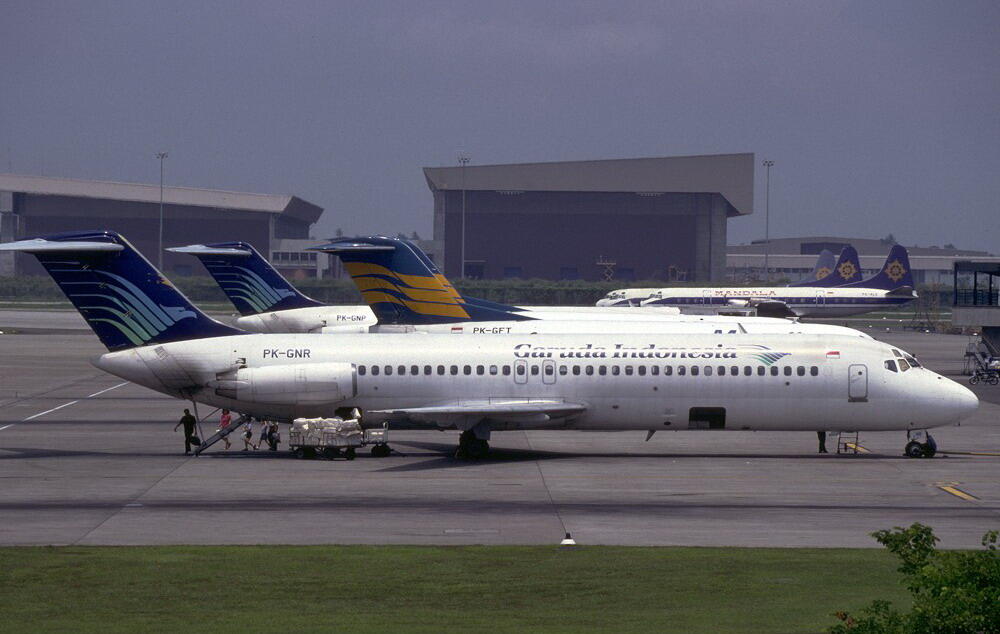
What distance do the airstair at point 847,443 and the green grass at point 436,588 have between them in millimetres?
15857

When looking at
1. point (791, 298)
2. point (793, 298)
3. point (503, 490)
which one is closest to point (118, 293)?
point (503, 490)

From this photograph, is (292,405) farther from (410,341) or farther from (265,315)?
(265,315)

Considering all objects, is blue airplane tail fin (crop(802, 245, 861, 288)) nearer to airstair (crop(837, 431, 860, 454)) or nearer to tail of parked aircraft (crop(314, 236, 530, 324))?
tail of parked aircraft (crop(314, 236, 530, 324))

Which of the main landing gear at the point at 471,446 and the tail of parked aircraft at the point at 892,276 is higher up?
the tail of parked aircraft at the point at 892,276

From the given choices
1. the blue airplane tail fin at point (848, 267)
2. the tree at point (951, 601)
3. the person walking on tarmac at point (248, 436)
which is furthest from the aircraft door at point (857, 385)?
the blue airplane tail fin at point (848, 267)

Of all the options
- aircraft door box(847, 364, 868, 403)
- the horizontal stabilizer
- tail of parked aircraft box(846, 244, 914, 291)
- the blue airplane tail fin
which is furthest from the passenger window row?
the blue airplane tail fin

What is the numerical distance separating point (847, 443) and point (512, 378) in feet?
38.7

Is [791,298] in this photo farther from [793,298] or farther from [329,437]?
[329,437]

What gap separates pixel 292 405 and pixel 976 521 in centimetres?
1953

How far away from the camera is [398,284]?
52781 mm

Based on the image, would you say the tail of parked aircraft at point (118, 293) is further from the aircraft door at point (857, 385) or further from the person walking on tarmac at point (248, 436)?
the aircraft door at point (857, 385)

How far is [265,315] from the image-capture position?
64.8m

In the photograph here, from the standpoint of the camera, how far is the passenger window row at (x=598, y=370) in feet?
125

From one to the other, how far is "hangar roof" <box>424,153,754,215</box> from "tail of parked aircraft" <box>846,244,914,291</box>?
7322 cm
